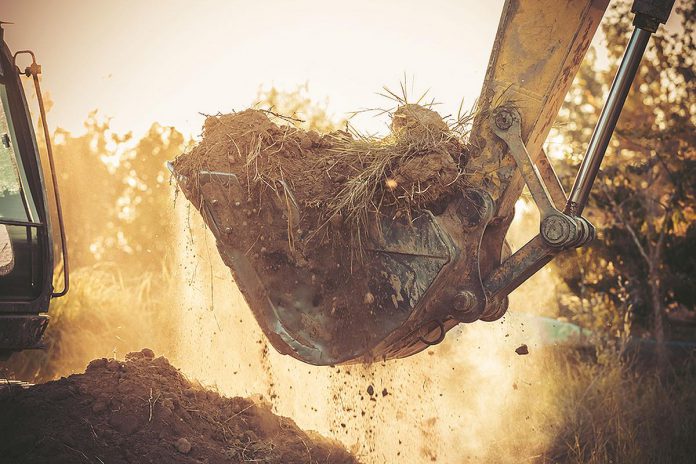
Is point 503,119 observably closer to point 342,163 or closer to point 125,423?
point 342,163

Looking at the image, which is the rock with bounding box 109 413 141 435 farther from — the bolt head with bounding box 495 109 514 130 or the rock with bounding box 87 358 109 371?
the bolt head with bounding box 495 109 514 130

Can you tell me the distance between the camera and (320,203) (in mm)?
3023

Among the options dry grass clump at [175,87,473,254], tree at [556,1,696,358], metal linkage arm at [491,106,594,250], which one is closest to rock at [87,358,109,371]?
dry grass clump at [175,87,473,254]

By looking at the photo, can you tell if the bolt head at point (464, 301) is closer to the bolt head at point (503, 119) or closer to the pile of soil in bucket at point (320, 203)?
the pile of soil in bucket at point (320, 203)

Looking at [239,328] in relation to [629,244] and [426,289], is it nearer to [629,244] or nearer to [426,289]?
[426,289]

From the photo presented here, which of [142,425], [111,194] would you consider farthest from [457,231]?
[111,194]

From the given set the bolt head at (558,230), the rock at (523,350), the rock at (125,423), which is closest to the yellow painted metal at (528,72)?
the bolt head at (558,230)

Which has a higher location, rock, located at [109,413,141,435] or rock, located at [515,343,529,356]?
rock, located at [515,343,529,356]

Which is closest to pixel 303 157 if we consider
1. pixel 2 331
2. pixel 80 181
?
pixel 2 331

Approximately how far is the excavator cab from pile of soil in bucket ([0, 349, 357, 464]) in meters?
0.34

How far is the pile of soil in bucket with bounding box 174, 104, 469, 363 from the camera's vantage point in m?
2.89

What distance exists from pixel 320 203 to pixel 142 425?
141 cm

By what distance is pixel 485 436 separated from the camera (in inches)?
193

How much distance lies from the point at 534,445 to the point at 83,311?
191 inches
